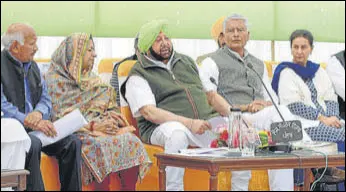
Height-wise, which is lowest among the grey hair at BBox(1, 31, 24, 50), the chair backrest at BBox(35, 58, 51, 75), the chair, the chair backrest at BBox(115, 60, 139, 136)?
the chair

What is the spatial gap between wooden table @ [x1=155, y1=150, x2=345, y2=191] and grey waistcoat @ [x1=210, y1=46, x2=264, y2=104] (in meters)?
0.98

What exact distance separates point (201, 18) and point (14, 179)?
2.96 metres

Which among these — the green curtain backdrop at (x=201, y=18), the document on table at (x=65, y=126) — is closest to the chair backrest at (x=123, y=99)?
the green curtain backdrop at (x=201, y=18)

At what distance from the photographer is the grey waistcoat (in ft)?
14.0

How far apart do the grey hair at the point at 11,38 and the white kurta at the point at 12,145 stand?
458mm

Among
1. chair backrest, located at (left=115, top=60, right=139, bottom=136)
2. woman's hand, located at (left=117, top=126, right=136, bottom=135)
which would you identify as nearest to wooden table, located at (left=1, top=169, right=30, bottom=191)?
woman's hand, located at (left=117, top=126, right=136, bottom=135)

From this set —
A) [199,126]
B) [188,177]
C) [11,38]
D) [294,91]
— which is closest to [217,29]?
[294,91]

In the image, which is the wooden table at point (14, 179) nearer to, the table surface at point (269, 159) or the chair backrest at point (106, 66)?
the table surface at point (269, 159)

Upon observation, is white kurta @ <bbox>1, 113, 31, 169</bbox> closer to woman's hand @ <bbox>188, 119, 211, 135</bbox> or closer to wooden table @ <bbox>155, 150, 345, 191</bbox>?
wooden table @ <bbox>155, 150, 345, 191</bbox>

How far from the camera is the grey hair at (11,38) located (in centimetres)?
338

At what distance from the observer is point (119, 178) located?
3.97 metres

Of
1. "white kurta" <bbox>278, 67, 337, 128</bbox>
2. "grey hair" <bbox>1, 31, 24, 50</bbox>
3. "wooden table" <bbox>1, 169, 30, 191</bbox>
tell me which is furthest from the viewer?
"white kurta" <bbox>278, 67, 337, 128</bbox>

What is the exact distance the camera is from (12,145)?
3016 millimetres

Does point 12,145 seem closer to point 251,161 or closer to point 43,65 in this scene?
point 251,161
